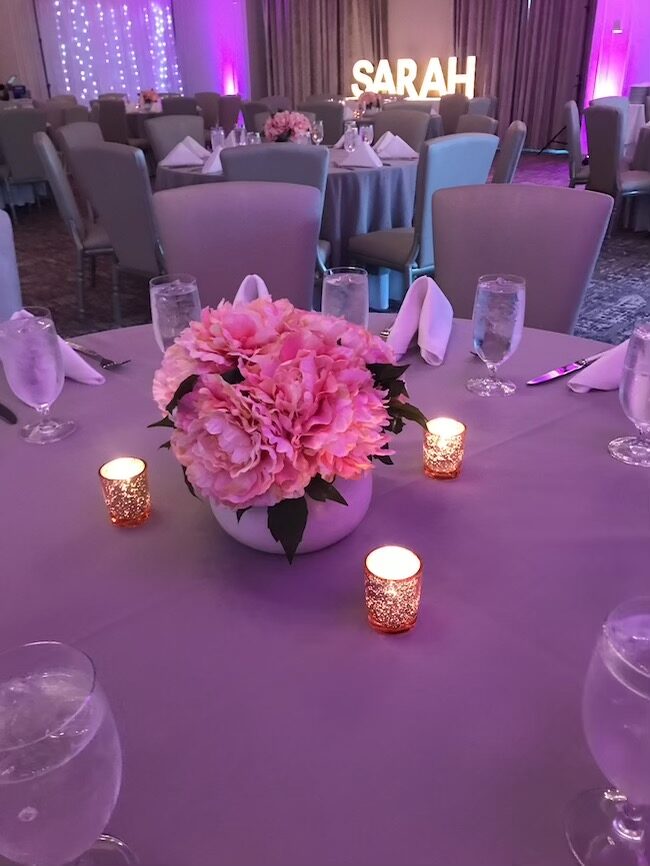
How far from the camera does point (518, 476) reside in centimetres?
89

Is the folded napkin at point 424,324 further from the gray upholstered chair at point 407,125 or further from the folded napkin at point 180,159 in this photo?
the gray upholstered chair at point 407,125

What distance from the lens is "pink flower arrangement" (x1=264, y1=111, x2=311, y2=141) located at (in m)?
4.09

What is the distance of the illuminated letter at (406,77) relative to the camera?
10.3 m

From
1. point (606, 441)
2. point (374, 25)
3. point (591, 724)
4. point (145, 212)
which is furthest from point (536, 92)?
point (591, 724)

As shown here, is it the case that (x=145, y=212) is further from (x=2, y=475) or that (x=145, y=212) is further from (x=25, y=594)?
(x=25, y=594)

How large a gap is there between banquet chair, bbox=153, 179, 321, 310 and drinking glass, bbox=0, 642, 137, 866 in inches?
61.4

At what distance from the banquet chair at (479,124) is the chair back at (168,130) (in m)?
1.76

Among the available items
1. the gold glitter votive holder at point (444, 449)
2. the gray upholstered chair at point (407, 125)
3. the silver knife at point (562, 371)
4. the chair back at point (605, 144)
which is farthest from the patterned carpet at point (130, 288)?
the gold glitter votive holder at point (444, 449)

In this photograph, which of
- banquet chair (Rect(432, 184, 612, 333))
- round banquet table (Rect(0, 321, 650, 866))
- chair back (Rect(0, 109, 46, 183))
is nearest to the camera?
round banquet table (Rect(0, 321, 650, 866))

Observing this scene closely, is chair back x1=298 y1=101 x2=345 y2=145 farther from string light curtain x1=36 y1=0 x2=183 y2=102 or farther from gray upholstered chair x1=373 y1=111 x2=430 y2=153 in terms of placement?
string light curtain x1=36 y1=0 x2=183 y2=102

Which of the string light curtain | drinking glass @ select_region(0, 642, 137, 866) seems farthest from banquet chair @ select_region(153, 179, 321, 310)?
the string light curtain

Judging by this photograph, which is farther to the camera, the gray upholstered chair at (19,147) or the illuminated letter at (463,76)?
the illuminated letter at (463,76)

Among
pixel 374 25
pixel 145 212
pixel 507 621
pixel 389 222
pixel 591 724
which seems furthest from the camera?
pixel 374 25

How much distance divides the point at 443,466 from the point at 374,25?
11263 mm
